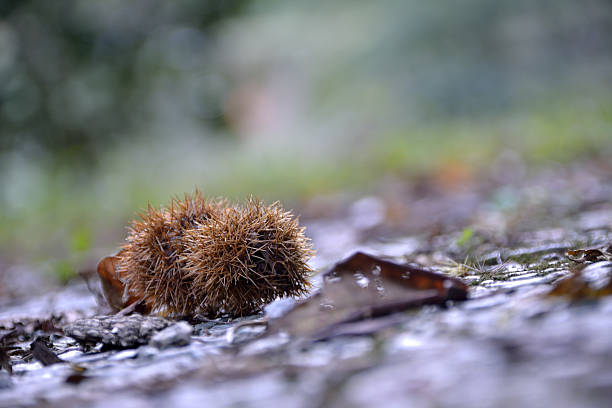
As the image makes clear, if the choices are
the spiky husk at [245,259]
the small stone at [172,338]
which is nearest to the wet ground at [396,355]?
the small stone at [172,338]

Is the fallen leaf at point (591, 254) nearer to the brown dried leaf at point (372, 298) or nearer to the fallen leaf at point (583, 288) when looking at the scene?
the fallen leaf at point (583, 288)

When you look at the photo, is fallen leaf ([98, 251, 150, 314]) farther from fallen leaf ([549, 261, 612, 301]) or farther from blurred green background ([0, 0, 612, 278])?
fallen leaf ([549, 261, 612, 301])

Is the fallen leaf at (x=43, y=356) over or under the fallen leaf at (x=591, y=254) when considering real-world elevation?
over

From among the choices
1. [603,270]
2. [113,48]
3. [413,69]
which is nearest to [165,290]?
[603,270]

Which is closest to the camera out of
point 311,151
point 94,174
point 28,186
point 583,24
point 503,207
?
point 503,207

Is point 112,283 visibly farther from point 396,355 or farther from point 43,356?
point 396,355

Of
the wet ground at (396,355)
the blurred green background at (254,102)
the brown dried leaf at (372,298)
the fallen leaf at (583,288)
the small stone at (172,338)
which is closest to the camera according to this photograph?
the wet ground at (396,355)

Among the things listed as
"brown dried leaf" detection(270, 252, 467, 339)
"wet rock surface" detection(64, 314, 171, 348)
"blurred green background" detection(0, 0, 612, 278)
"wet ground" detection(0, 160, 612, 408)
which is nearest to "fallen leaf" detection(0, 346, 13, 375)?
"wet ground" detection(0, 160, 612, 408)

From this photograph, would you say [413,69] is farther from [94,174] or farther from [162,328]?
[162,328]
